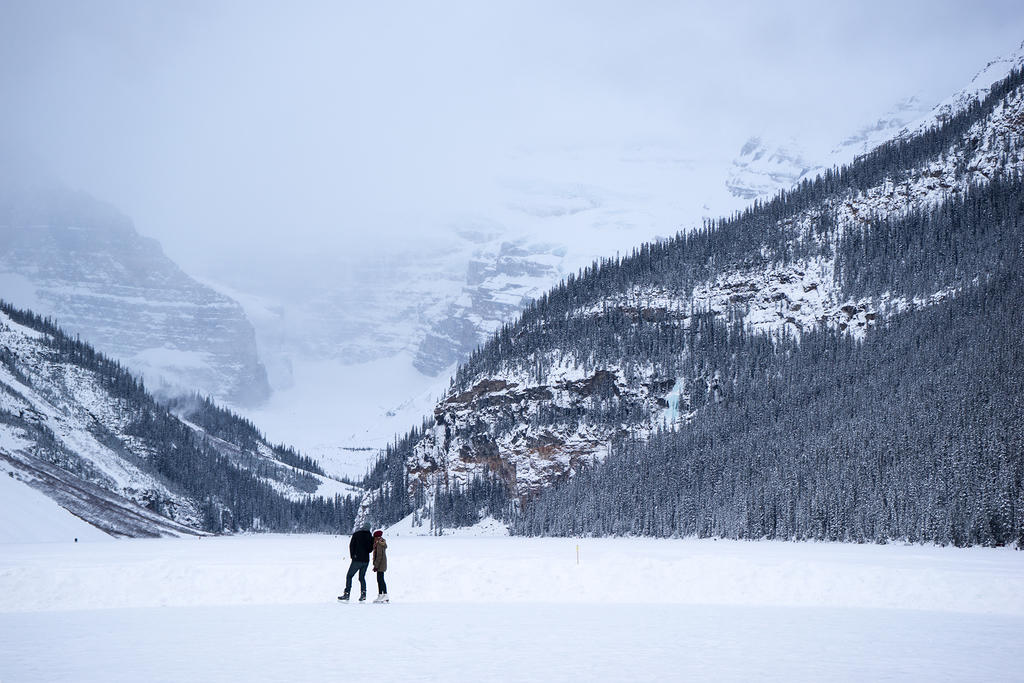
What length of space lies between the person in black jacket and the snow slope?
86 centimetres

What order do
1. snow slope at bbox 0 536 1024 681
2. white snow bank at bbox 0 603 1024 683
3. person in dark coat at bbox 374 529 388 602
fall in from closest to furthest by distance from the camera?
white snow bank at bbox 0 603 1024 683 → snow slope at bbox 0 536 1024 681 → person in dark coat at bbox 374 529 388 602

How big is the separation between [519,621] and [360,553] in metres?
7.91

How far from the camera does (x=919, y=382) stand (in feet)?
456

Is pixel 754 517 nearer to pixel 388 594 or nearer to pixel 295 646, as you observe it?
pixel 388 594

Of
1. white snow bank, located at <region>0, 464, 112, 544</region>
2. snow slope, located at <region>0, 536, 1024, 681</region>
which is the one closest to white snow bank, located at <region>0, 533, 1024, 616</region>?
snow slope, located at <region>0, 536, 1024, 681</region>

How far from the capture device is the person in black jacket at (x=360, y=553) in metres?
39.6

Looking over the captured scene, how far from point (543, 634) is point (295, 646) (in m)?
8.23

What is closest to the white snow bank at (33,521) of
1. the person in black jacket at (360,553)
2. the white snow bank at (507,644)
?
the person in black jacket at (360,553)

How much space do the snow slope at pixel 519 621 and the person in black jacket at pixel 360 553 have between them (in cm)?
86

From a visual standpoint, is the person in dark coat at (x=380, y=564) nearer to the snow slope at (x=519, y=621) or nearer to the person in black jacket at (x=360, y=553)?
the person in black jacket at (x=360, y=553)

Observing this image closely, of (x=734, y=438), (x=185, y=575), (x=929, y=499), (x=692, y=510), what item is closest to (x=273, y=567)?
(x=185, y=575)

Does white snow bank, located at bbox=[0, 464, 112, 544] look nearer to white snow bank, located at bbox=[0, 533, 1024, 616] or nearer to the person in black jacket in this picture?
white snow bank, located at bbox=[0, 533, 1024, 616]

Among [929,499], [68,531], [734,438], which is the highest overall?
[734,438]

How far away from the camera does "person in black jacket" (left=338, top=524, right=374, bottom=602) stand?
39.6 m
